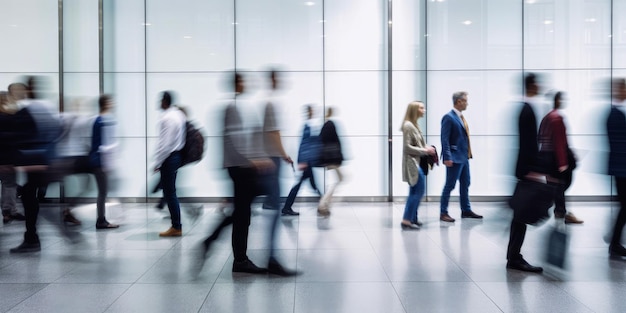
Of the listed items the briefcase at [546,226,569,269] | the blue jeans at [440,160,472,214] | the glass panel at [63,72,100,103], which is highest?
the glass panel at [63,72,100,103]

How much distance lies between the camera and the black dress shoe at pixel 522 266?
536cm

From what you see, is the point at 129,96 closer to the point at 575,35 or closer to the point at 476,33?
the point at 476,33

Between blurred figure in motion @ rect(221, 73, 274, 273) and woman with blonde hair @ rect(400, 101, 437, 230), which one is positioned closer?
blurred figure in motion @ rect(221, 73, 274, 273)

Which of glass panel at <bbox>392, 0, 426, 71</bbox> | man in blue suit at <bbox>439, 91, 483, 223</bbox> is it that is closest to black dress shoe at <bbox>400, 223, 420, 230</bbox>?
man in blue suit at <bbox>439, 91, 483, 223</bbox>

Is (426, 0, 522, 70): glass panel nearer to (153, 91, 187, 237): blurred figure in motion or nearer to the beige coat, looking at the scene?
the beige coat

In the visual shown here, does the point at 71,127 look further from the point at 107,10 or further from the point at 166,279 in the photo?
the point at 107,10

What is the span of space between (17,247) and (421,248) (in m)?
4.54

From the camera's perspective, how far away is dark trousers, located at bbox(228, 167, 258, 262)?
521cm

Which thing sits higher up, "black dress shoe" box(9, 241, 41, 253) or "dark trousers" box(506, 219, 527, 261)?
"dark trousers" box(506, 219, 527, 261)

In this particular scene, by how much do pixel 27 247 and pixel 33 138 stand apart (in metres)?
1.32

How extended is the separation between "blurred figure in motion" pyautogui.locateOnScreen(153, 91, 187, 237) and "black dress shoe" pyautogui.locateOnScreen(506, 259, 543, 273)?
13.3 feet

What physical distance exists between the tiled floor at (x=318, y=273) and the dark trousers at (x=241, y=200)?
28 centimetres

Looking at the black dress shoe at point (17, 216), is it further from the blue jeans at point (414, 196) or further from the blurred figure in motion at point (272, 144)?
the blue jeans at point (414, 196)

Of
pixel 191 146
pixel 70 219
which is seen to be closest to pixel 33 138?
pixel 191 146
